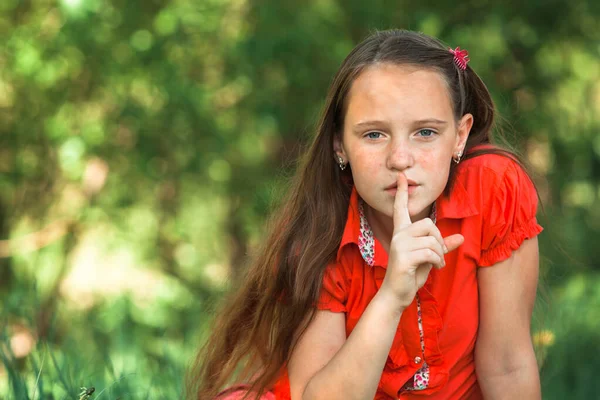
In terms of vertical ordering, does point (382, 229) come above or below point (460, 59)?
below

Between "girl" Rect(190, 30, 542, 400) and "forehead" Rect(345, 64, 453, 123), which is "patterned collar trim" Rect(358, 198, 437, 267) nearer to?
"girl" Rect(190, 30, 542, 400)

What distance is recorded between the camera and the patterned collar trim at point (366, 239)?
2.31m

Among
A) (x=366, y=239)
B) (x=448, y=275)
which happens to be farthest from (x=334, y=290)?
(x=448, y=275)

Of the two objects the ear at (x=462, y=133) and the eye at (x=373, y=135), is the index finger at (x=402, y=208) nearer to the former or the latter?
the eye at (x=373, y=135)

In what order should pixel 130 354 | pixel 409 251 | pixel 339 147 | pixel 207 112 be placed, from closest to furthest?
pixel 409 251 → pixel 339 147 → pixel 130 354 → pixel 207 112

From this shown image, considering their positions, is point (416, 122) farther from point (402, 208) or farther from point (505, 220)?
point (505, 220)

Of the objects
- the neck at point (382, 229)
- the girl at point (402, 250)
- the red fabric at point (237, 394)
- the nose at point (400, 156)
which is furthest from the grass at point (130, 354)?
the nose at point (400, 156)

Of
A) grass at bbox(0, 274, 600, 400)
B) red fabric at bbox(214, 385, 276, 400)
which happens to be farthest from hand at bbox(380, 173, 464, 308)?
grass at bbox(0, 274, 600, 400)

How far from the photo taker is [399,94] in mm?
2146

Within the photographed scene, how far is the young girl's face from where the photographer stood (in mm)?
2137

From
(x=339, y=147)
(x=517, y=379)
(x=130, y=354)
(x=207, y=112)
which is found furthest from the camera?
(x=207, y=112)

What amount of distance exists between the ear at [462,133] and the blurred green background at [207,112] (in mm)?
1890

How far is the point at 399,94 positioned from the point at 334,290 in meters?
0.57

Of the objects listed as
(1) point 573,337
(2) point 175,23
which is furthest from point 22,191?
(1) point 573,337
